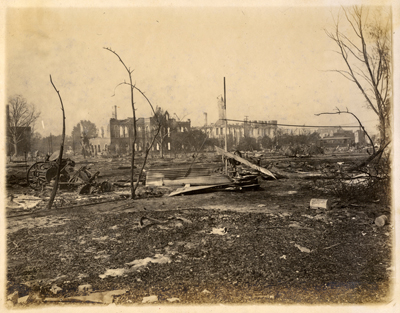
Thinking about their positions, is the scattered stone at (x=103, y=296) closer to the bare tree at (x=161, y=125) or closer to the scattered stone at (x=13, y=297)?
the scattered stone at (x=13, y=297)

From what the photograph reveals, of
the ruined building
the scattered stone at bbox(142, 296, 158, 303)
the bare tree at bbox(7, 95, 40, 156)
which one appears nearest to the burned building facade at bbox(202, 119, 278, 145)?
the ruined building

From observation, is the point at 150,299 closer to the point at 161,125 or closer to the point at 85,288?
the point at 85,288

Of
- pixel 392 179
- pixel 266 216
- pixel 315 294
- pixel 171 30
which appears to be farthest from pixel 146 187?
pixel 392 179

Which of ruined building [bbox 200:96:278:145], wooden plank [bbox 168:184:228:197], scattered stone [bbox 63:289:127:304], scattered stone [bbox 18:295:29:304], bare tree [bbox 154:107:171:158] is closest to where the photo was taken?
scattered stone [bbox 63:289:127:304]

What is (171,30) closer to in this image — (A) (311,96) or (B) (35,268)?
(A) (311,96)

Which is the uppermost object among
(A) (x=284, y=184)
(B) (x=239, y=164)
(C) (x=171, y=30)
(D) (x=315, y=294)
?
(C) (x=171, y=30)

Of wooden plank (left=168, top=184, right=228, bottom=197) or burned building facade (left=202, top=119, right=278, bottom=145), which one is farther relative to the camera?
wooden plank (left=168, top=184, right=228, bottom=197)

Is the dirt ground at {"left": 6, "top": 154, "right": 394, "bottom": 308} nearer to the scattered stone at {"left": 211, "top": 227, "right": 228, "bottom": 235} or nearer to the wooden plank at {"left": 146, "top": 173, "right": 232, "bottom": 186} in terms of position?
the scattered stone at {"left": 211, "top": 227, "right": 228, "bottom": 235}
